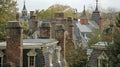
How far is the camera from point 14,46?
86.6 feet

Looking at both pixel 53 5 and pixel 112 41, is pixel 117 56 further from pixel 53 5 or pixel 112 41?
pixel 53 5

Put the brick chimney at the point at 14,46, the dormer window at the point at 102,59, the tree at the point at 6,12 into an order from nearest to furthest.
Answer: the brick chimney at the point at 14,46
the dormer window at the point at 102,59
the tree at the point at 6,12

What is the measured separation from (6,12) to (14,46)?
19.7 m

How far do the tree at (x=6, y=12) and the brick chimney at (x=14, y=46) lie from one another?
55.9 feet

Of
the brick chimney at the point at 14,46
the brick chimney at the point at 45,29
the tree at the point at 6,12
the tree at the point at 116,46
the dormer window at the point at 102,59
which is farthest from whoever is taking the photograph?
the tree at the point at 6,12

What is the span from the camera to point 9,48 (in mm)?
26469

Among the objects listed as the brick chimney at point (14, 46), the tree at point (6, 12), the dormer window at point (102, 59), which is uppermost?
the tree at point (6, 12)

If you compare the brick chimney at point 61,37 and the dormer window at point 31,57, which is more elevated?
the brick chimney at point 61,37

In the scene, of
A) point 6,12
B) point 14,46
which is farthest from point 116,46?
point 6,12

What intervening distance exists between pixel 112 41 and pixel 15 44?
6.70 metres

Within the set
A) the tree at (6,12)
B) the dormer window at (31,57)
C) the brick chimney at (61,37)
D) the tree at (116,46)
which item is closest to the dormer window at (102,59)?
the tree at (116,46)

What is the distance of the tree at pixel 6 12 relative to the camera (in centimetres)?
4438

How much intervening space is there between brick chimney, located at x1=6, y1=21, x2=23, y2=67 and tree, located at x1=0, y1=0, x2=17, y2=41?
1705 centimetres

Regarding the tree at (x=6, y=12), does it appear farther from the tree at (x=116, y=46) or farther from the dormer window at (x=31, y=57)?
the tree at (x=116, y=46)
